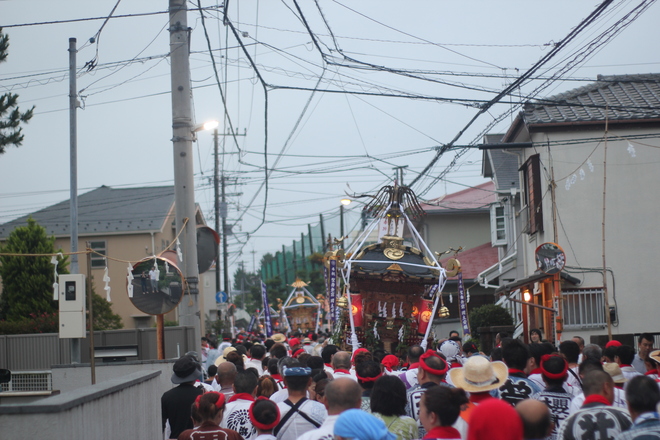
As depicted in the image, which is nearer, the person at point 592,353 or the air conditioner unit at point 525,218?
the person at point 592,353

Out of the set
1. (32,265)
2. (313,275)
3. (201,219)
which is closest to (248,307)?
(313,275)

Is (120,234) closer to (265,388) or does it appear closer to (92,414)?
(265,388)

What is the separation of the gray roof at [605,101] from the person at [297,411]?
1545 cm

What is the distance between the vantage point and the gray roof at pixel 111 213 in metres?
37.7

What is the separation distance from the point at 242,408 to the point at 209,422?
89 centimetres

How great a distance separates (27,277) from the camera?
22.8 metres

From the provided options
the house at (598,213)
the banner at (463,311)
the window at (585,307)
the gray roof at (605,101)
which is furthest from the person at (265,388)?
the gray roof at (605,101)

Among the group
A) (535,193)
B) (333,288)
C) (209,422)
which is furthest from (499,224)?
(209,422)

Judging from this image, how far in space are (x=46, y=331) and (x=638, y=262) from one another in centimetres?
1579

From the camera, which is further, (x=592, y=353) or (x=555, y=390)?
(x=592, y=353)

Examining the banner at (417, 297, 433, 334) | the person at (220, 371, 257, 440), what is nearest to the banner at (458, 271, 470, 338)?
the banner at (417, 297, 433, 334)

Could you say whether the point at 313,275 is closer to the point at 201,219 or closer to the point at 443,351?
the point at 201,219

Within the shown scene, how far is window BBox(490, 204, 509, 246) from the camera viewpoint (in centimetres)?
2925

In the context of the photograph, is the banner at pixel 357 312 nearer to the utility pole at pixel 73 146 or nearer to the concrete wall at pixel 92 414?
the utility pole at pixel 73 146
